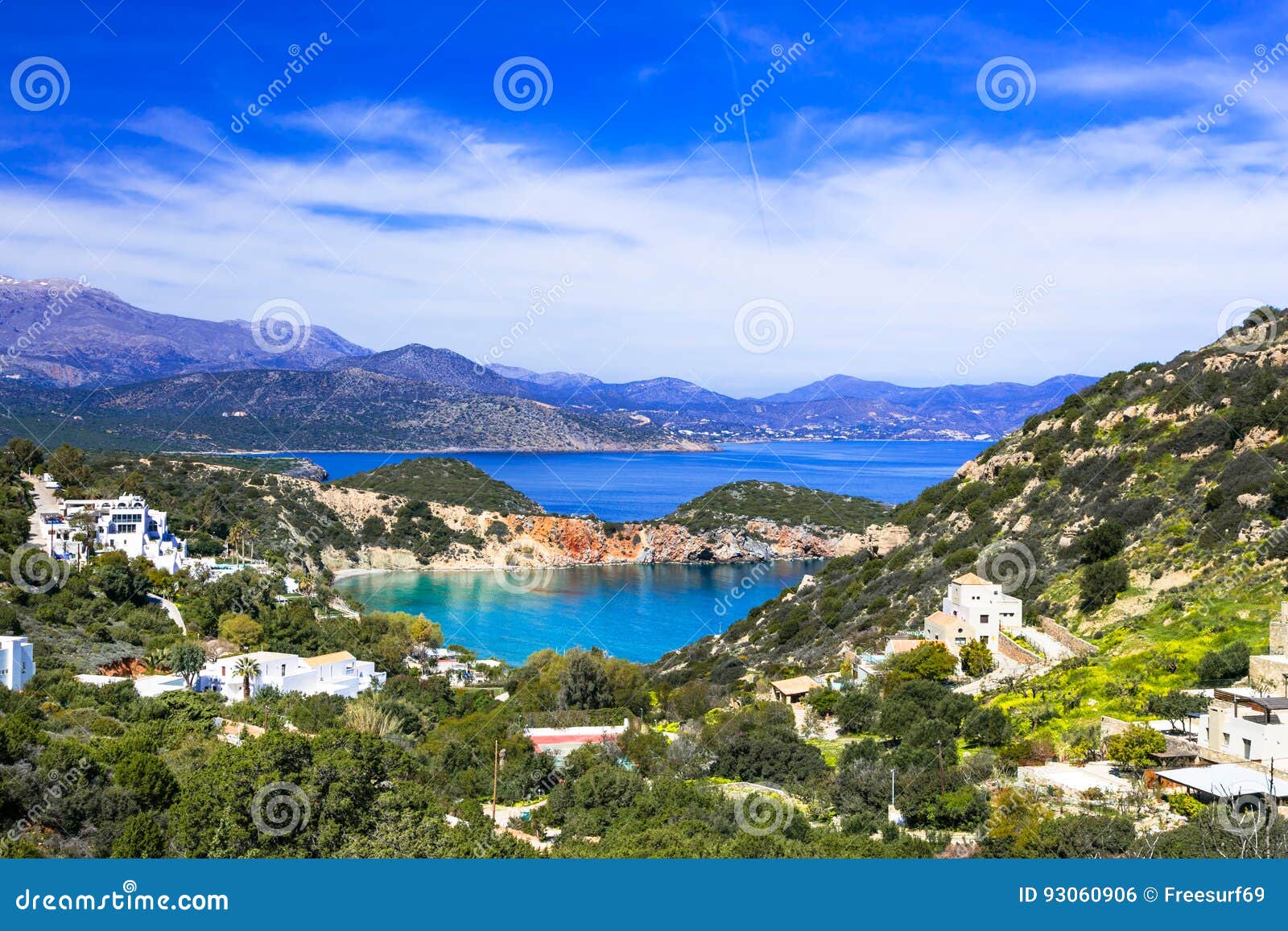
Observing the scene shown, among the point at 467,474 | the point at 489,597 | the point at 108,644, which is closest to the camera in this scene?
the point at 108,644

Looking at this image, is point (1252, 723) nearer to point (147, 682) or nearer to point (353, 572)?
point (147, 682)

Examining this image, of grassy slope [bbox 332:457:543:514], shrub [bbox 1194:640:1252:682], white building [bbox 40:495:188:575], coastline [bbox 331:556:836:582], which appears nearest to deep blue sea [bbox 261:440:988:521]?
grassy slope [bbox 332:457:543:514]

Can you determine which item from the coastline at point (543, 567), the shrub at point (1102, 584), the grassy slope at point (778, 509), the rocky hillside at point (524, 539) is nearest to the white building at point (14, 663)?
the shrub at point (1102, 584)

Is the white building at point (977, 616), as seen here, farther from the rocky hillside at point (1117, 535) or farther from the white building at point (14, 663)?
the white building at point (14, 663)

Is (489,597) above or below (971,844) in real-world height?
below

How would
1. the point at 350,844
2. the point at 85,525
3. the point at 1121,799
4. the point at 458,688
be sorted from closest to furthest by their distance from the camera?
the point at 350,844
the point at 1121,799
the point at 458,688
the point at 85,525

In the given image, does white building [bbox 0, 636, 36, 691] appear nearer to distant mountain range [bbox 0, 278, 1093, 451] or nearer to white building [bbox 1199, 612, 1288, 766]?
white building [bbox 1199, 612, 1288, 766]

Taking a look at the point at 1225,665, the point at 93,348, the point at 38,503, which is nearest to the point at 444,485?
the point at 38,503

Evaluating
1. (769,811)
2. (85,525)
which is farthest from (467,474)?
(769,811)

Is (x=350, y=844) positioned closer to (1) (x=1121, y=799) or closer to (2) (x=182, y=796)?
(2) (x=182, y=796)
